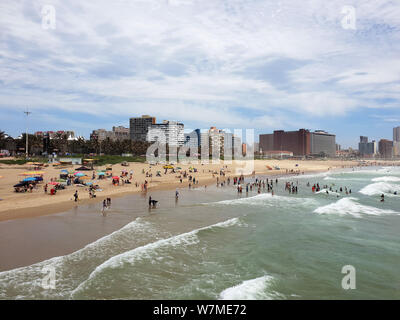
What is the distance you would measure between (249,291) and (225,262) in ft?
9.03

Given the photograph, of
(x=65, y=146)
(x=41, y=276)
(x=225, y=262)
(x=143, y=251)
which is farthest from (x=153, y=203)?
(x=65, y=146)

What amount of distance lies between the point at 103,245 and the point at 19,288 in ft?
15.6

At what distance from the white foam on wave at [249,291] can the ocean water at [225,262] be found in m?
0.04

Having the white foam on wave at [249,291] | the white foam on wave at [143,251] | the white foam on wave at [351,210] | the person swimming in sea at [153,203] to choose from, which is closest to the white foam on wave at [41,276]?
the white foam on wave at [143,251]

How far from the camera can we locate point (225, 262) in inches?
486

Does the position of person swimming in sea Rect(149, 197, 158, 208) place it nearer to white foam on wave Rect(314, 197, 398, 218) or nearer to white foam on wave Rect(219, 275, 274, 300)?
white foam on wave Rect(314, 197, 398, 218)

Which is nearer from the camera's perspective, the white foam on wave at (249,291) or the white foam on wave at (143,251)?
the white foam on wave at (249,291)

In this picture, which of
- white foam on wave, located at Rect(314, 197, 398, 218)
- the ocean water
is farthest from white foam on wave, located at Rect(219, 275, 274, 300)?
white foam on wave, located at Rect(314, 197, 398, 218)

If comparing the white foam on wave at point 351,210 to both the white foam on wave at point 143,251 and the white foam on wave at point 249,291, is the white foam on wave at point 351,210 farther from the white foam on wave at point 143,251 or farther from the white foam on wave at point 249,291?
the white foam on wave at point 249,291

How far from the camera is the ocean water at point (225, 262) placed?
9633mm

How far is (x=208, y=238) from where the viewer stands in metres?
15.7

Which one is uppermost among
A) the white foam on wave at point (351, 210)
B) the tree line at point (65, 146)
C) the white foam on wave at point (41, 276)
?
the tree line at point (65, 146)

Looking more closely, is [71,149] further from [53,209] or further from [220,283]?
[220,283]
